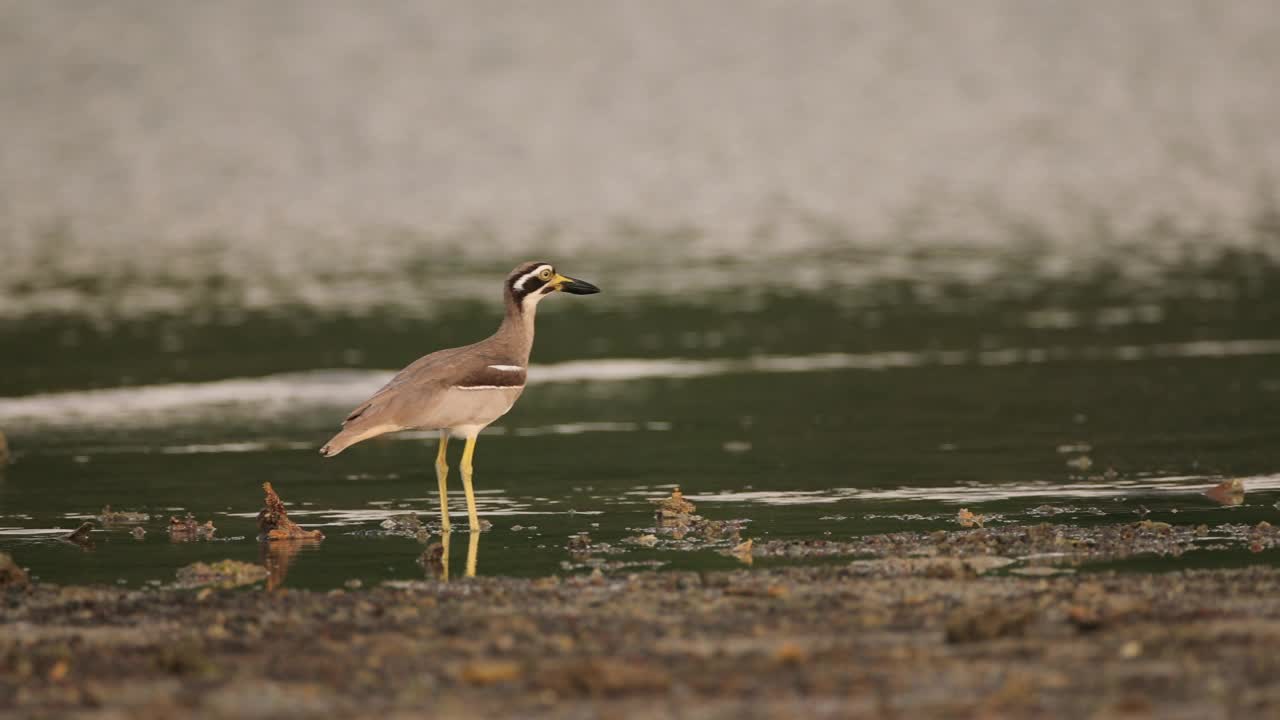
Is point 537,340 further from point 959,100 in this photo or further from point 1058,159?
point 959,100

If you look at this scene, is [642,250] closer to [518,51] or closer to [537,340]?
[537,340]

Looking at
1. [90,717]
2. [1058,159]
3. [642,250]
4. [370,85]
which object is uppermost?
[370,85]

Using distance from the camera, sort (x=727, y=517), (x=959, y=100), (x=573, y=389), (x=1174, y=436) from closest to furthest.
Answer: (x=727, y=517), (x=1174, y=436), (x=573, y=389), (x=959, y=100)

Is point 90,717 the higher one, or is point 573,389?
point 573,389


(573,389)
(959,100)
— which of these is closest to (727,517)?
(573,389)

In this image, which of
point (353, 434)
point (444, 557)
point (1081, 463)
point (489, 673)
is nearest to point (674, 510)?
point (444, 557)

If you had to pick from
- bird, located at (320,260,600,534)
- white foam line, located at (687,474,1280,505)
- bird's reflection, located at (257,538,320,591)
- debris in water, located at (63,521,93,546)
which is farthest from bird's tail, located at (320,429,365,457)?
white foam line, located at (687,474,1280,505)

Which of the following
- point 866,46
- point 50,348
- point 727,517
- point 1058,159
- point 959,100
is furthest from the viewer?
point 866,46

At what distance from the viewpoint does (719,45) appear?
145000 mm

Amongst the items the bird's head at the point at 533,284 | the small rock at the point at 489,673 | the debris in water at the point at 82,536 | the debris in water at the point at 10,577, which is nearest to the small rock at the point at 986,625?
the small rock at the point at 489,673

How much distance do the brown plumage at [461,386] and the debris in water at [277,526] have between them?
24.3 inches

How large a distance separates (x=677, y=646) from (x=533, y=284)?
7512mm

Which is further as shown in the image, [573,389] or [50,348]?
[50,348]

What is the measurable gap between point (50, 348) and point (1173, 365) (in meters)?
18.2
